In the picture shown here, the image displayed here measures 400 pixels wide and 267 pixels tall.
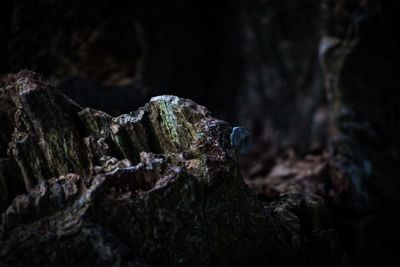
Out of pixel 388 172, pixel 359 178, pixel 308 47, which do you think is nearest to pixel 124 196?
pixel 359 178

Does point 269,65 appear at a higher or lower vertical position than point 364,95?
higher

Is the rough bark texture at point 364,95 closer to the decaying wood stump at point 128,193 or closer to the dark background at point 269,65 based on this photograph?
the dark background at point 269,65

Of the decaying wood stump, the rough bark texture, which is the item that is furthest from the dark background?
the decaying wood stump

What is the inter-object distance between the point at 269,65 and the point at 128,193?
27.8 feet

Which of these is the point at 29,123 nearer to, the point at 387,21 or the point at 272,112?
the point at 387,21

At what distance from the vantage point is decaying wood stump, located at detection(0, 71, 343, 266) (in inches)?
153

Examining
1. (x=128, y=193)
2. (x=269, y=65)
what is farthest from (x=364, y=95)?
(x=128, y=193)

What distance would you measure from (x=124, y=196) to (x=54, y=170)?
856 millimetres

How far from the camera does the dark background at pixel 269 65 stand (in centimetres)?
772

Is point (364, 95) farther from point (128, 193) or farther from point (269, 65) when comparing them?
point (128, 193)

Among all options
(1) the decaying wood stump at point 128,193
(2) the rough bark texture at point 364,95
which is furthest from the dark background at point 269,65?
(1) the decaying wood stump at point 128,193

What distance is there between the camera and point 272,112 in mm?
12398

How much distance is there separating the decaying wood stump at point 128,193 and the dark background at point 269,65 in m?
2.27

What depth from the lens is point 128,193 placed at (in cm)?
407
